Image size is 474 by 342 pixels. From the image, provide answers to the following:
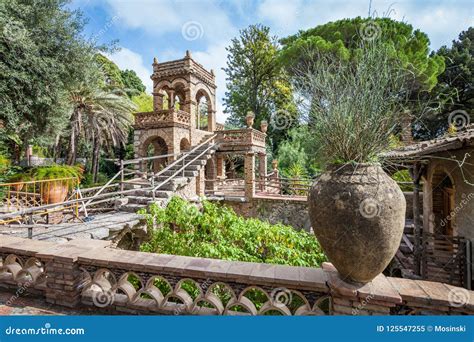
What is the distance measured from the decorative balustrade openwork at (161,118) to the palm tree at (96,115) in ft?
14.1

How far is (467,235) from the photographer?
17.8ft

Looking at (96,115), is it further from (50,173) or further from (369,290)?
(369,290)

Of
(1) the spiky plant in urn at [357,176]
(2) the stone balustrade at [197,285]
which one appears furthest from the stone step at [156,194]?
(1) the spiky plant in urn at [357,176]

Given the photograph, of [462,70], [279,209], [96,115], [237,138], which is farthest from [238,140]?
[462,70]

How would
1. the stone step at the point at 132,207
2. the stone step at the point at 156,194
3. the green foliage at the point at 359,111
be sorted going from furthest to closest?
the stone step at the point at 156,194, the stone step at the point at 132,207, the green foliage at the point at 359,111

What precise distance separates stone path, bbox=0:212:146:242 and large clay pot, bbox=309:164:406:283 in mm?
4472

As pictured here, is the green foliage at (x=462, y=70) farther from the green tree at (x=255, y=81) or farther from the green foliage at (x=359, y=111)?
the green foliage at (x=359, y=111)

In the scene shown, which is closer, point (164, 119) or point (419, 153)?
point (419, 153)

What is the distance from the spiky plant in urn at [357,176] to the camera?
5.92 ft

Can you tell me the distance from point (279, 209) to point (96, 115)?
13.8 metres

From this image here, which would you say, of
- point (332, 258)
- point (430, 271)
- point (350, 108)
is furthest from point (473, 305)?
point (430, 271)

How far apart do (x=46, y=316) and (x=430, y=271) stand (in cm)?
753

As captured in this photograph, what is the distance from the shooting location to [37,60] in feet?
23.4

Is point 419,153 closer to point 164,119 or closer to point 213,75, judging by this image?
point 164,119
